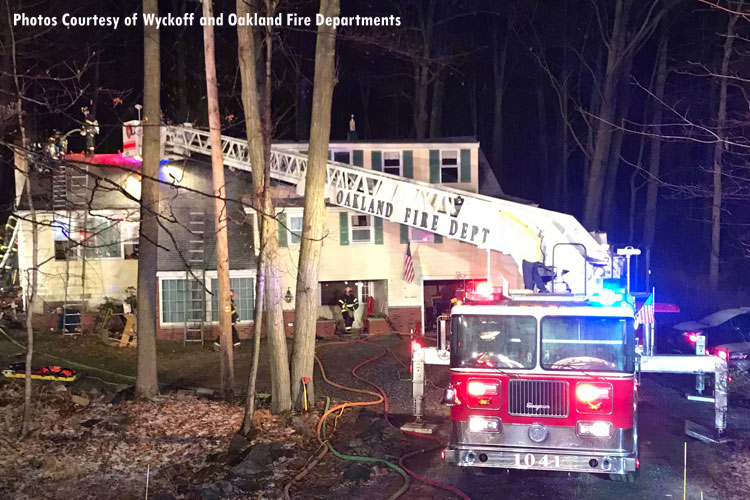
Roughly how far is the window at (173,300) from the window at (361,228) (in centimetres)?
539

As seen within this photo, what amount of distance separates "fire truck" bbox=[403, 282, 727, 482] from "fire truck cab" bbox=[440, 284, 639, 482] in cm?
1

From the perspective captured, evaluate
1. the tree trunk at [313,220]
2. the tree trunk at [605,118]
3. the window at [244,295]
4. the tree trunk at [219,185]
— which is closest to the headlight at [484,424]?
the tree trunk at [313,220]

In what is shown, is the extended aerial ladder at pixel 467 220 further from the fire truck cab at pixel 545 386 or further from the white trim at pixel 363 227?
the white trim at pixel 363 227

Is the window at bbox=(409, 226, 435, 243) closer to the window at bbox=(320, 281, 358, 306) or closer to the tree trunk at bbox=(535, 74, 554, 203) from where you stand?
the window at bbox=(320, 281, 358, 306)

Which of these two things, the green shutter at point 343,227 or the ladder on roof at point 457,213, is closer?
the ladder on roof at point 457,213

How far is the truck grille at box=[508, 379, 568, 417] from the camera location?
747 cm

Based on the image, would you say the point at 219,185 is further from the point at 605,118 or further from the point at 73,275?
the point at 605,118

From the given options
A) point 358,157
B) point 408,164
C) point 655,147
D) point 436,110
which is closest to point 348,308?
point 358,157

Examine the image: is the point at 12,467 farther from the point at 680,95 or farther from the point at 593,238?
the point at 680,95

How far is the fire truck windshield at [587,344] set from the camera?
24.2 feet

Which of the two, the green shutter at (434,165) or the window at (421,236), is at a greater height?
the green shutter at (434,165)

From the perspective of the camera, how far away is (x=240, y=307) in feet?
69.3

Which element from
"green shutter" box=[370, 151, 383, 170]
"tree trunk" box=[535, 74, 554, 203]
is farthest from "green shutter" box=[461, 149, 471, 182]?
"tree trunk" box=[535, 74, 554, 203]

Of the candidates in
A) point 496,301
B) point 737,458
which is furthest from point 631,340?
point 737,458
